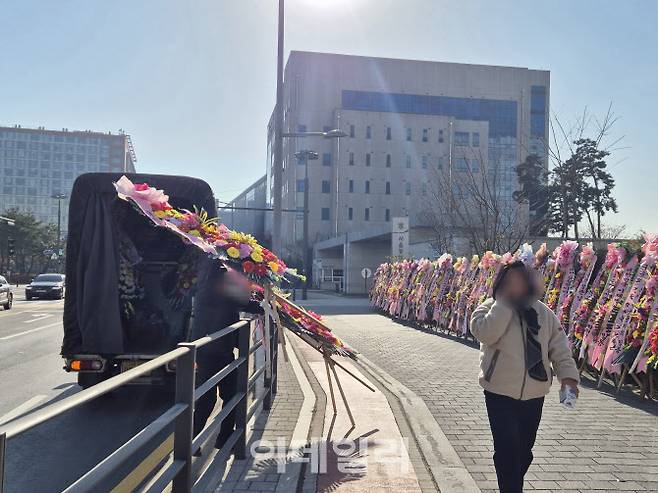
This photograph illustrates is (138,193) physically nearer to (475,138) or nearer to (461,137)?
(461,137)

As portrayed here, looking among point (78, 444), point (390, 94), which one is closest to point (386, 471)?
point (78, 444)

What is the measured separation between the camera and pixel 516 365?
12.0ft

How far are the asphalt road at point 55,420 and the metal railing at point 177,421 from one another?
0.14 meters

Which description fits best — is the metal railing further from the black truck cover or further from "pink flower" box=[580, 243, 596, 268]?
"pink flower" box=[580, 243, 596, 268]

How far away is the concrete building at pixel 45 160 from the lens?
13600 cm

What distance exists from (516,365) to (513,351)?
9 cm

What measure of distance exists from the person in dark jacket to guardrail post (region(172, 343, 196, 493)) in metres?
1.45

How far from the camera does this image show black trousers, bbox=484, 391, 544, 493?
3.67m

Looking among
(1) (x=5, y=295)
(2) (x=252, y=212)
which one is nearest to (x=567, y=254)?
(1) (x=5, y=295)

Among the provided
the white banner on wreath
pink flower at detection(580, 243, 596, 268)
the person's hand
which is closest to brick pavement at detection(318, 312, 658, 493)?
the person's hand

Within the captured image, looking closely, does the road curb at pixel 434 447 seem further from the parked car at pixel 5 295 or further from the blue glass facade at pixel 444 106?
the blue glass facade at pixel 444 106

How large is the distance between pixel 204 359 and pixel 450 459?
2339 millimetres

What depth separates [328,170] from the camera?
243ft

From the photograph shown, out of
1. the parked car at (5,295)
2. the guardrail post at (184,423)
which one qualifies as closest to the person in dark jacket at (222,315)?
the guardrail post at (184,423)
